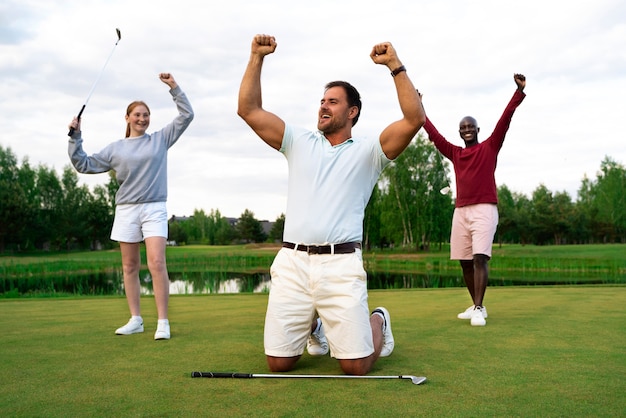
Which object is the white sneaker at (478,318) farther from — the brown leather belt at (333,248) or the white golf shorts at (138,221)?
the white golf shorts at (138,221)

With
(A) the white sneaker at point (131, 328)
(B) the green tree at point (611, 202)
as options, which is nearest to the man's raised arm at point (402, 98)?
(A) the white sneaker at point (131, 328)

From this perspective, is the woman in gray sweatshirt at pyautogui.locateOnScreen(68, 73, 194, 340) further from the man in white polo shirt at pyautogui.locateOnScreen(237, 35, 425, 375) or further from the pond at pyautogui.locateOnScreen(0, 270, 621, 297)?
the pond at pyautogui.locateOnScreen(0, 270, 621, 297)

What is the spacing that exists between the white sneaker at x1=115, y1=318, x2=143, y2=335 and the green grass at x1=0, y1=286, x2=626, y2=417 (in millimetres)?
119

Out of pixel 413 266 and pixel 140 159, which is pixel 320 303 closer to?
pixel 140 159

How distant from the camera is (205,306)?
6801 millimetres

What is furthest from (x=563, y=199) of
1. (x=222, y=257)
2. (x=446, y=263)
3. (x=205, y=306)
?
(x=205, y=306)

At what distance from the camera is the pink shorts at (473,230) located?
17.9ft

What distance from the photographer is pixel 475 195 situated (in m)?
5.58

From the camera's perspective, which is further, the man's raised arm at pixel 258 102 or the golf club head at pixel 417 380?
the man's raised arm at pixel 258 102

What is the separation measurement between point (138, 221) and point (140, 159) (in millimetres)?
514

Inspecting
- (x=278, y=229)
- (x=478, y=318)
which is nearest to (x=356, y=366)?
(x=478, y=318)

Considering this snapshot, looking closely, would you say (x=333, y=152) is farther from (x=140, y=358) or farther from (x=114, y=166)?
(x=114, y=166)

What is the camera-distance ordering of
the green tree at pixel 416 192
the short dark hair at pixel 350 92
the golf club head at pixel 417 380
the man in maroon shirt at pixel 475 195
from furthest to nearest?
1. the green tree at pixel 416 192
2. the man in maroon shirt at pixel 475 195
3. the short dark hair at pixel 350 92
4. the golf club head at pixel 417 380

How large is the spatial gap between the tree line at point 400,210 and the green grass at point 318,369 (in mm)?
37596
